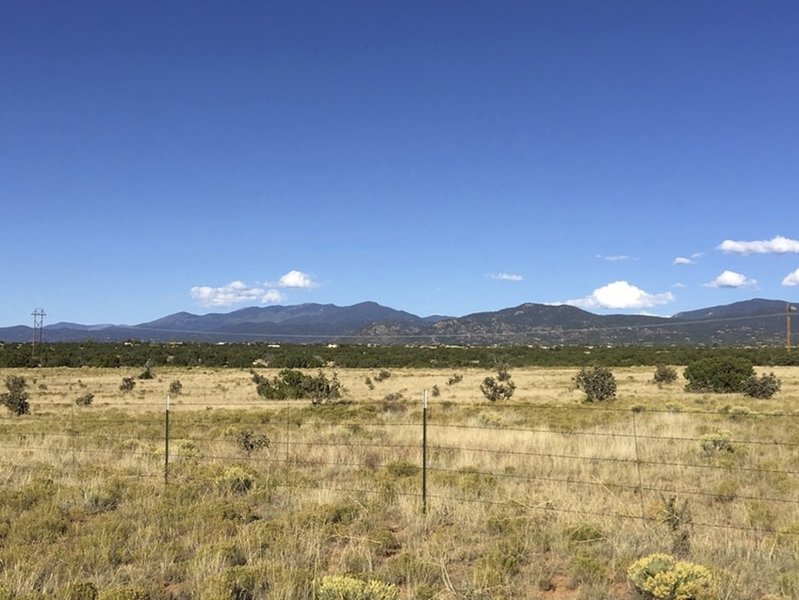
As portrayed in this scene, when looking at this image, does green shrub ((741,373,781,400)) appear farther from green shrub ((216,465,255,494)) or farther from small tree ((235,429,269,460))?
green shrub ((216,465,255,494))

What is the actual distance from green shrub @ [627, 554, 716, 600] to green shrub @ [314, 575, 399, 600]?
249 centimetres

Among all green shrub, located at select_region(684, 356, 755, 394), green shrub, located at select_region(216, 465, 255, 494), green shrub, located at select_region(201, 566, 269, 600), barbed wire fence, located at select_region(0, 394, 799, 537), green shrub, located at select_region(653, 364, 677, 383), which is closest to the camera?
green shrub, located at select_region(201, 566, 269, 600)

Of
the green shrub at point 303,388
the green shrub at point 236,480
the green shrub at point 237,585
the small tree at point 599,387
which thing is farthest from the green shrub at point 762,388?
the green shrub at point 237,585

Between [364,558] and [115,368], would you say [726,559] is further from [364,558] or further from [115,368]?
[115,368]

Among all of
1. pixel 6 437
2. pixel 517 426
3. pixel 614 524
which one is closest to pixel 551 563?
pixel 614 524

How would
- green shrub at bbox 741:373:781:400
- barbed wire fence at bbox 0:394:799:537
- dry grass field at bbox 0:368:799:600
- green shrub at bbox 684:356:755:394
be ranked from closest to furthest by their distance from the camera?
dry grass field at bbox 0:368:799:600
barbed wire fence at bbox 0:394:799:537
green shrub at bbox 741:373:781:400
green shrub at bbox 684:356:755:394

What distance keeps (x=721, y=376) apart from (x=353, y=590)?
3702 cm

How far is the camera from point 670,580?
20.3 feet

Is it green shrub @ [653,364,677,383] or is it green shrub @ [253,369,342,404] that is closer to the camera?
green shrub @ [253,369,342,404]

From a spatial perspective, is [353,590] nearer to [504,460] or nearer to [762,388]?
[504,460]

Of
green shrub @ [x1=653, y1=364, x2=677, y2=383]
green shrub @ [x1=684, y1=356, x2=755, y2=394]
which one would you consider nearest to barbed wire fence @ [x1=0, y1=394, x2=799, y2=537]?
green shrub @ [x1=684, y1=356, x2=755, y2=394]

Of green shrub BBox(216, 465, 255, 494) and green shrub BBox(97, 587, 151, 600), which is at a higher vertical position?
green shrub BBox(97, 587, 151, 600)

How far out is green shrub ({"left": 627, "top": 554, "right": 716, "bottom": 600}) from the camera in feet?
20.1

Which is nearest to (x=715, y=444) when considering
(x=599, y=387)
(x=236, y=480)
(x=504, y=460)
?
(x=504, y=460)
